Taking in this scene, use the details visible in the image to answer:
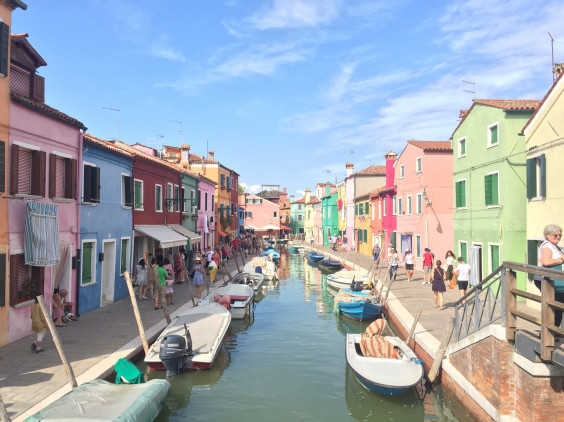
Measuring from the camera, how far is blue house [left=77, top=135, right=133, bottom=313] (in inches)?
625

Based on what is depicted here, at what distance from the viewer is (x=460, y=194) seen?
74.0 ft

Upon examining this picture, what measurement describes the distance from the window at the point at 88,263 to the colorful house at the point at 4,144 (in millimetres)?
4103

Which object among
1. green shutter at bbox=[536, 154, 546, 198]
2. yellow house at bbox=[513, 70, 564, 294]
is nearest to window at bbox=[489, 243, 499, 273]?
yellow house at bbox=[513, 70, 564, 294]

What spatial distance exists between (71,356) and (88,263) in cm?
606

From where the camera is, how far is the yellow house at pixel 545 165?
543 inches

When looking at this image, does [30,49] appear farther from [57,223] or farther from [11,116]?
[57,223]

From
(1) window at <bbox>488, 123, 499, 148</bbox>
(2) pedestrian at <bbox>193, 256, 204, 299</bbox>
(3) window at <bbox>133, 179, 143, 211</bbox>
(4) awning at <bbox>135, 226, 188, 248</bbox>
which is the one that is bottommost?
(2) pedestrian at <bbox>193, 256, 204, 299</bbox>

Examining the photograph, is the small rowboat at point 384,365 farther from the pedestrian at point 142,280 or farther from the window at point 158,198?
the window at point 158,198

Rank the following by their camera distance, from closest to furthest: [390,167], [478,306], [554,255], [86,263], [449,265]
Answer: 1. [554,255]
2. [478,306]
3. [86,263]
4. [449,265]
5. [390,167]

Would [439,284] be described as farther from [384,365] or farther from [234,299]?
[234,299]

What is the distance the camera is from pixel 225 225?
41.8 m

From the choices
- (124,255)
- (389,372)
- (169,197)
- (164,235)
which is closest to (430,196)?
(169,197)

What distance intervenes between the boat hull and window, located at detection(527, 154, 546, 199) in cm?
805

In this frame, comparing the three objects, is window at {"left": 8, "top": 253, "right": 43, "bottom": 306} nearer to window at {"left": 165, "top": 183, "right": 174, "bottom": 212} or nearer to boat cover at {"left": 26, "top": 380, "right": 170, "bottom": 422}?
boat cover at {"left": 26, "top": 380, "right": 170, "bottom": 422}
